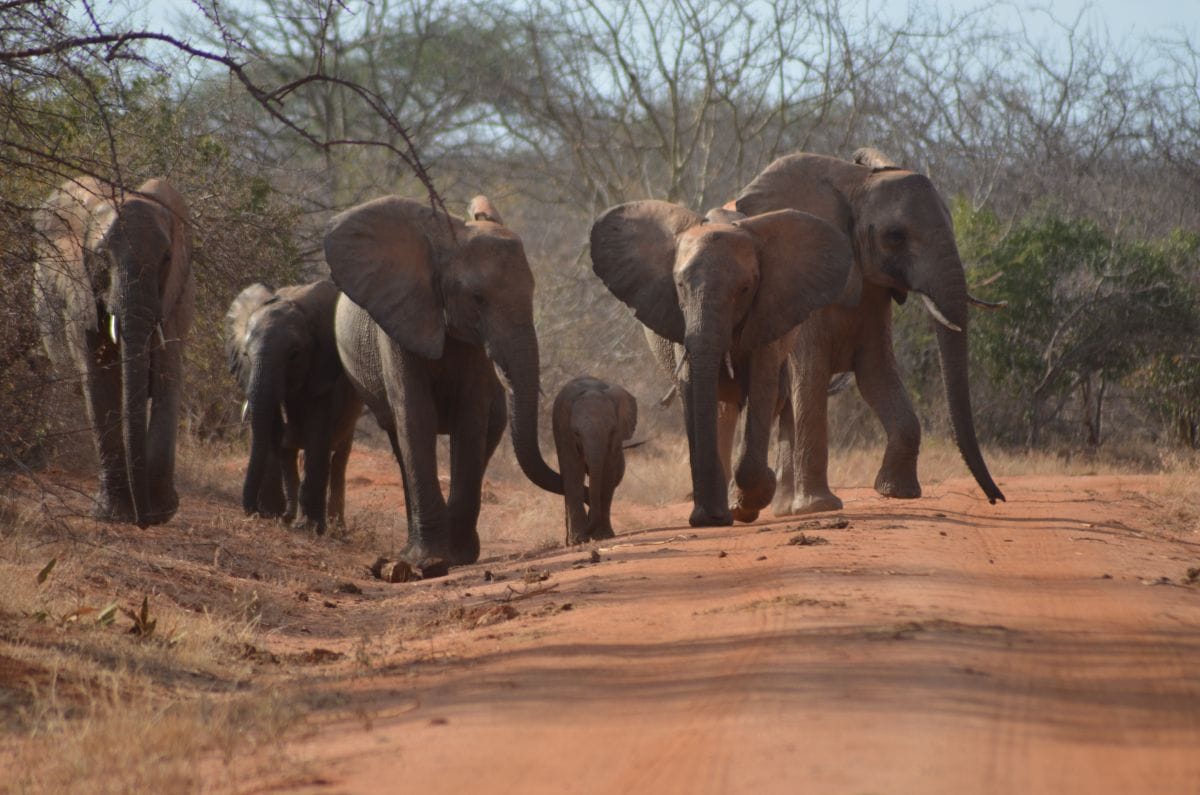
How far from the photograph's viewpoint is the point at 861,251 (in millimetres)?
12062

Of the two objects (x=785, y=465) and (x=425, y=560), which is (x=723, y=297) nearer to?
(x=785, y=465)

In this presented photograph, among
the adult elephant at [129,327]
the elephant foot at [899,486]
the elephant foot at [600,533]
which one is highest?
the adult elephant at [129,327]

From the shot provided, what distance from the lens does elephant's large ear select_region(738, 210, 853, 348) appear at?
10969 mm

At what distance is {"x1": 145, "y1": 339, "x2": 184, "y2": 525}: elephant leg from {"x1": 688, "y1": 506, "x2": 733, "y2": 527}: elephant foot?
10.4 ft

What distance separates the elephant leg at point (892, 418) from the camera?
11.6 m

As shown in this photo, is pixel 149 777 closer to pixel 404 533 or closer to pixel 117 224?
pixel 117 224

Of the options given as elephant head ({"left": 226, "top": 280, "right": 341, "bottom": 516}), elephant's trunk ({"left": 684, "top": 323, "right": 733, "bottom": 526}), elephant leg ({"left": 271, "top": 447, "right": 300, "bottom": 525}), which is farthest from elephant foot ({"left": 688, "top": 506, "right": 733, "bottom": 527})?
elephant leg ({"left": 271, "top": 447, "right": 300, "bottom": 525})

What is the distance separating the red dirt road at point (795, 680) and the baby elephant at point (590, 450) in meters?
2.65

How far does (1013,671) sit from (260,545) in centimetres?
669

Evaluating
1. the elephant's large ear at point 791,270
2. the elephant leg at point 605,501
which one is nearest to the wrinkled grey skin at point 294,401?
the elephant leg at point 605,501

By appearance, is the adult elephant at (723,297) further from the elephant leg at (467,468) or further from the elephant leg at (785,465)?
the elephant leg at (467,468)

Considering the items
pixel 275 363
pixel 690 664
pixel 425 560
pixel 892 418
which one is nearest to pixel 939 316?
pixel 892 418

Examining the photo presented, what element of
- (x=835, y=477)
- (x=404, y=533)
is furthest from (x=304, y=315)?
(x=835, y=477)

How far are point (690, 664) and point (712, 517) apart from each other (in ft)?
16.1
